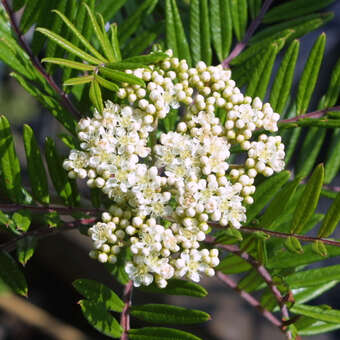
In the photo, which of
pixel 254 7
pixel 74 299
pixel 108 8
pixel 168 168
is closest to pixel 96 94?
pixel 168 168

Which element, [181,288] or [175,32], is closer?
[181,288]

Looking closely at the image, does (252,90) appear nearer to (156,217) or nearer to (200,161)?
(200,161)

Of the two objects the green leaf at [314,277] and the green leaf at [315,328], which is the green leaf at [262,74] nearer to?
the green leaf at [314,277]

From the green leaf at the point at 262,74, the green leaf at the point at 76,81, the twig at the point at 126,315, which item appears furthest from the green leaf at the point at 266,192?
the green leaf at the point at 76,81

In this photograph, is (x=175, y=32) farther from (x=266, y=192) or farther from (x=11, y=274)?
(x=11, y=274)

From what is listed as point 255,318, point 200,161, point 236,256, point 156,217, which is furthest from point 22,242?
point 255,318

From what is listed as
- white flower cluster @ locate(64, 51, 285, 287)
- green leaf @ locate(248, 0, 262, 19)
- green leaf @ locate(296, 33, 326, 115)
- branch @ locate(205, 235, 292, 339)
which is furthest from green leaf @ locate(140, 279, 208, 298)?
green leaf @ locate(248, 0, 262, 19)

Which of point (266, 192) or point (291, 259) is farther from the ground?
point (266, 192)
